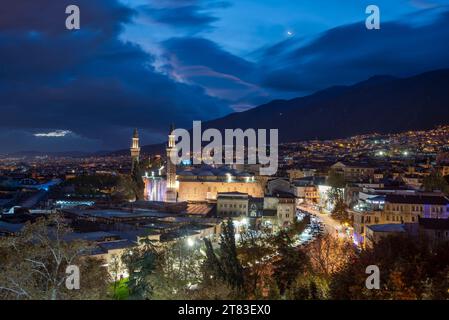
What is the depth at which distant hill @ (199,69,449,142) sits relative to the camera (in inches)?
5886

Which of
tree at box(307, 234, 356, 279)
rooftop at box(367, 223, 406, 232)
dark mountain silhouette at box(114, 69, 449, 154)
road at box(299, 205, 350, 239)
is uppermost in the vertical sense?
dark mountain silhouette at box(114, 69, 449, 154)

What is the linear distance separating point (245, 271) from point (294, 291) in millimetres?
3356

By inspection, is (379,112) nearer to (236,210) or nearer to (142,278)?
(236,210)

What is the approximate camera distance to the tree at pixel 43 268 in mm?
11406

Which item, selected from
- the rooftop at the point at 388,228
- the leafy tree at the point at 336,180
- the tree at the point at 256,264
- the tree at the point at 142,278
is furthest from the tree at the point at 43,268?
the leafy tree at the point at 336,180

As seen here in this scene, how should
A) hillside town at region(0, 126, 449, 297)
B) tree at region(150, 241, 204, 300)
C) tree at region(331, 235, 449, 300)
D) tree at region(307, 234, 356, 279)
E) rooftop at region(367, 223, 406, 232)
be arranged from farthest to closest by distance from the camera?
rooftop at region(367, 223, 406, 232) → hillside town at region(0, 126, 449, 297) → tree at region(307, 234, 356, 279) → tree at region(150, 241, 204, 300) → tree at region(331, 235, 449, 300)

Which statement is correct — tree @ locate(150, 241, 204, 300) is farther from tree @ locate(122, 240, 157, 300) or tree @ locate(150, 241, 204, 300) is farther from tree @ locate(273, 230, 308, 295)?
tree @ locate(273, 230, 308, 295)

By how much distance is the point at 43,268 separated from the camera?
1427 centimetres

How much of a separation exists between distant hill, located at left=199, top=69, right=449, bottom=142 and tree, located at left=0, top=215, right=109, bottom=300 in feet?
436

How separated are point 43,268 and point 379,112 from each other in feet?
541

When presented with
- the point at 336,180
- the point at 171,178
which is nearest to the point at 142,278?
the point at 171,178

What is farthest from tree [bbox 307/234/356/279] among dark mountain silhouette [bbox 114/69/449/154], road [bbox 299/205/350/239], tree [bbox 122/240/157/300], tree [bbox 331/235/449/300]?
dark mountain silhouette [bbox 114/69/449/154]

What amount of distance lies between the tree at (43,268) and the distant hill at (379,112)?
132873 millimetres

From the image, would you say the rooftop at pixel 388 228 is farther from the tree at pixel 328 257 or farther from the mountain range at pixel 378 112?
the mountain range at pixel 378 112
